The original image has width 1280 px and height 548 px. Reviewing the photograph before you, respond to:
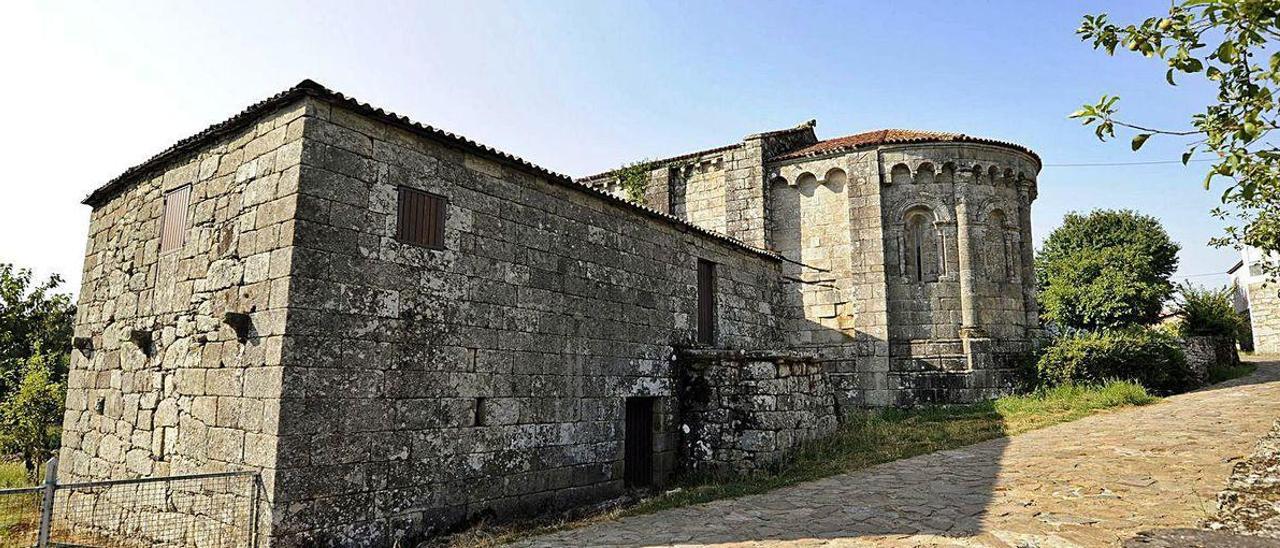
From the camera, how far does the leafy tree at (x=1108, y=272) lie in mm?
21672

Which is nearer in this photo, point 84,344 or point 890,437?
point 84,344

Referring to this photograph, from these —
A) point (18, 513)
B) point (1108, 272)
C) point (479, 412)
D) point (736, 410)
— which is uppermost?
point (1108, 272)

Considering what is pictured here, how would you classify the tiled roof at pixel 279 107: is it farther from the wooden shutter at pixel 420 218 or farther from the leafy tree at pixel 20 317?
the leafy tree at pixel 20 317

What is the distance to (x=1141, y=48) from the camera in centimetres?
468

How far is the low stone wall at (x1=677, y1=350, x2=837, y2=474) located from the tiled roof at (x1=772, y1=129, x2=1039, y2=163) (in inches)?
354

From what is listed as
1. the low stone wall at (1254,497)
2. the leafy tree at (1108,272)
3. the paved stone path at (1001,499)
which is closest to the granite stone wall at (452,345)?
the paved stone path at (1001,499)

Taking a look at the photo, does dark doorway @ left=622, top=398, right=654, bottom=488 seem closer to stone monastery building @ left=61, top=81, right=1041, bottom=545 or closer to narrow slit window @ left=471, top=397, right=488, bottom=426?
stone monastery building @ left=61, top=81, right=1041, bottom=545

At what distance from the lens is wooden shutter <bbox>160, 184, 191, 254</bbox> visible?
787 centimetres

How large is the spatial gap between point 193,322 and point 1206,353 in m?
23.3

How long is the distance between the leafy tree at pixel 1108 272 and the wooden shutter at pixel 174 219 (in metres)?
24.2

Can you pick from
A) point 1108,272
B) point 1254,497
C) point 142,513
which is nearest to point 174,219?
point 142,513

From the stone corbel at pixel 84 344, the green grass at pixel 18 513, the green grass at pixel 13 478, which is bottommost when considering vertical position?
the green grass at pixel 13 478

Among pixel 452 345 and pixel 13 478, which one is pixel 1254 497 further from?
pixel 13 478

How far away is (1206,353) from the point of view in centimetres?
1872
